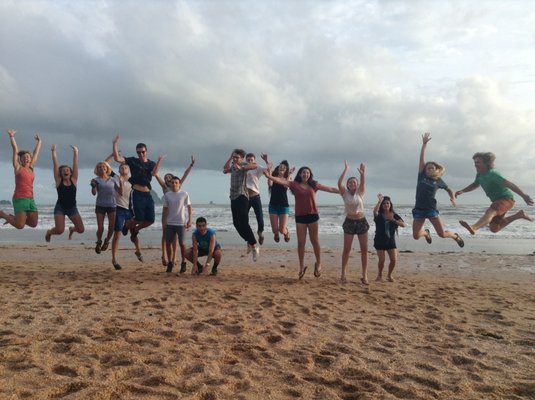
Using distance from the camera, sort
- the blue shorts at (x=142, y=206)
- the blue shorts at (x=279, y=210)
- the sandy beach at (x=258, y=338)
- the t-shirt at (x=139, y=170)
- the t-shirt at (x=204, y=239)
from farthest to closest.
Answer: the blue shorts at (x=279, y=210), the t-shirt at (x=204, y=239), the blue shorts at (x=142, y=206), the t-shirt at (x=139, y=170), the sandy beach at (x=258, y=338)

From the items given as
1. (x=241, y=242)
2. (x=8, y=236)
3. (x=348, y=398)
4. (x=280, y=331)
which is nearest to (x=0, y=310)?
(x=280, y=331)

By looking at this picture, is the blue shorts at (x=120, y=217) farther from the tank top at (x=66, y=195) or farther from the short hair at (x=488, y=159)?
the short hair at (x=488, y=159)

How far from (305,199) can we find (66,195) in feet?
15.6

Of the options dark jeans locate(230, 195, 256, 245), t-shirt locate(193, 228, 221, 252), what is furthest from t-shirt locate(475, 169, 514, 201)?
t-shirt locate(193, 228, 221, 252)

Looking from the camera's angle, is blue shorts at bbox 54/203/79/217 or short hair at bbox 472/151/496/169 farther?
blue shorts at bbox 54/203/79/217

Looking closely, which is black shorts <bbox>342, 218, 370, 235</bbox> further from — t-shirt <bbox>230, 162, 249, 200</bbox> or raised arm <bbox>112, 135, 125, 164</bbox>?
raised arm <bbox>112, 135, 125, 164</bbox>

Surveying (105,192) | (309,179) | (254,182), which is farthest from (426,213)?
(105,192)

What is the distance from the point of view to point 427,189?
25.6 ft

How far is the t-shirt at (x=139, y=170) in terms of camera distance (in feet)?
26.9

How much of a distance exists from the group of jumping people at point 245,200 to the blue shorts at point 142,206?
0.02 metres

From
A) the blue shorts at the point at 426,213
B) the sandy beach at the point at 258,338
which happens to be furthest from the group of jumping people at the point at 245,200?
the sandy beach at the point at 258,338

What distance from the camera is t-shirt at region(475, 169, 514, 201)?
295 inches

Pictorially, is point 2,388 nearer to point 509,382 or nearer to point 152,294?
point 152,294

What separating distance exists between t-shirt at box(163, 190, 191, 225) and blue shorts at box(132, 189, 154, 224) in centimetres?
39
